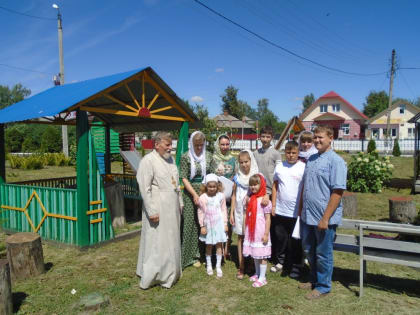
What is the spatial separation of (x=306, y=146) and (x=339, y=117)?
3816 centimetres

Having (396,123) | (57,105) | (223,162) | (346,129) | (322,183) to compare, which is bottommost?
(322,183)

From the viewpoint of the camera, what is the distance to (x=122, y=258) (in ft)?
17.6

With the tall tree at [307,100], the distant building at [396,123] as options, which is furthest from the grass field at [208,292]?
the tall tree at [307,100]

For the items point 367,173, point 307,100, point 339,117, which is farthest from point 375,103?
point 367,173

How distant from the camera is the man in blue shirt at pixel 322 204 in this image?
347 centimetres

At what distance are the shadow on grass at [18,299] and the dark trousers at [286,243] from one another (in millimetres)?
3208

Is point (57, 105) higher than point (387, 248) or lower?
higher

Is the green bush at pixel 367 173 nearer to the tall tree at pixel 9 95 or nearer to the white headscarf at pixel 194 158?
the white headscarf at pixel 194 158

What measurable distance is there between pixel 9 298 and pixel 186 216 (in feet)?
7.33

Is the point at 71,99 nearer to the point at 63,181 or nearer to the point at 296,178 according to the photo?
the point at 296,178

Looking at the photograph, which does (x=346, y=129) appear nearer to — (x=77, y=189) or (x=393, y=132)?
(x=393, y=132)

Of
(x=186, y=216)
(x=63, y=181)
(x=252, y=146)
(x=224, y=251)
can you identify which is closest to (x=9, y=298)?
(x=186, y=216)

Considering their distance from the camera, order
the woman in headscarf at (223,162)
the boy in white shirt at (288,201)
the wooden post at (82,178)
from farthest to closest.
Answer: the wooden post at (82,178)
the woman in headscarf at (223,162)
the boy in white shirt at (288,201)

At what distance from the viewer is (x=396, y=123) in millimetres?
40938
